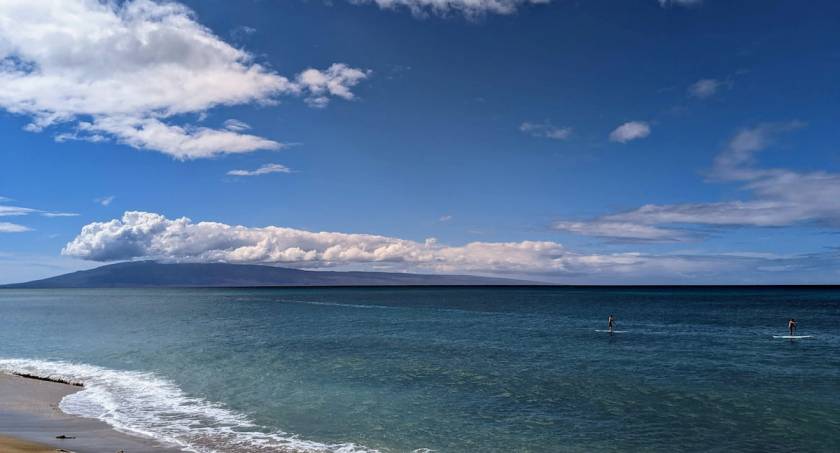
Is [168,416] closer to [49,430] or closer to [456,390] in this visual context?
[49,430]

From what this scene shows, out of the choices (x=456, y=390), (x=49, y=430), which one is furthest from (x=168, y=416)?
(x=456, y=390)

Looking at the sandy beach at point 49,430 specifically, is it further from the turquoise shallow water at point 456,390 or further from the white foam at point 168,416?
the turquoise shallow water at point 456,390

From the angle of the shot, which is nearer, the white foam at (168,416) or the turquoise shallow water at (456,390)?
the white foam at (168,416)

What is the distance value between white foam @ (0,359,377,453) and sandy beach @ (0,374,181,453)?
74 centimetres

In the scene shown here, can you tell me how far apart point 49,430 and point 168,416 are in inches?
195

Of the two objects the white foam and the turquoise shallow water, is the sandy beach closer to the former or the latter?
the white foam

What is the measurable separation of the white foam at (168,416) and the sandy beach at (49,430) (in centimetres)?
74

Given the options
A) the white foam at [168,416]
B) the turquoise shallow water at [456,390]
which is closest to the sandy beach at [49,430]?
the white foam at [168,416]

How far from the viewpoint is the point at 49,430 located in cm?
2367

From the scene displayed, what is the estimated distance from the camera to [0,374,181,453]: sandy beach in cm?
2071

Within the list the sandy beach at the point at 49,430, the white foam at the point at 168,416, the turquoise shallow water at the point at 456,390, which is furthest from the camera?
the turquoise shallow water at the point at 456,390

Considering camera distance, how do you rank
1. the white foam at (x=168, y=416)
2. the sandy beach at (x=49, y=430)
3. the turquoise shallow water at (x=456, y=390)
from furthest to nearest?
the turquoise shallow water at (x=456, y=390), the white foam at (x=168, y=416), the sandy beach at (x=49, y=430)

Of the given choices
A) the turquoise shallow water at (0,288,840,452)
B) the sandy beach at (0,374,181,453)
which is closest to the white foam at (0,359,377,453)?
the turquoise shallow water at (0,288,840,452)

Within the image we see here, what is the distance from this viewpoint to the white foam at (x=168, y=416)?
22109 millimetres
